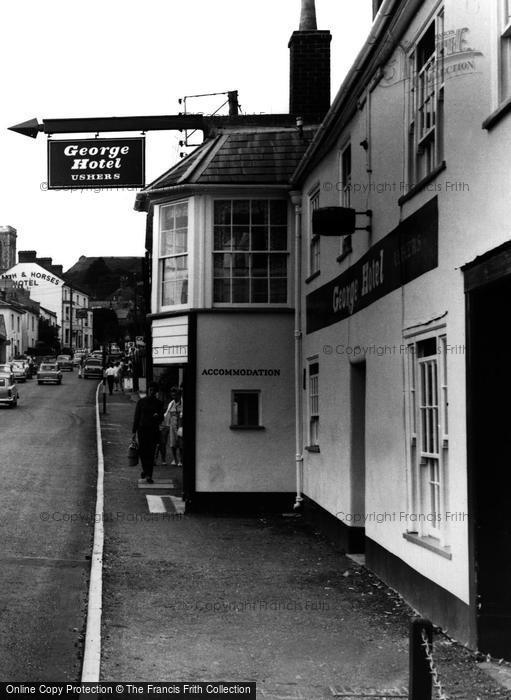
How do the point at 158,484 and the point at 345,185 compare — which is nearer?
the point at 345,185

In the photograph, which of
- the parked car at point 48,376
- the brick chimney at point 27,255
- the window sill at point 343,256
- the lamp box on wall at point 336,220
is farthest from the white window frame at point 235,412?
the brick chimney at point 27,255

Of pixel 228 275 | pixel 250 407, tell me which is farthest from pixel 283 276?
pixel 250 407

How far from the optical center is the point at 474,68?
23.8ft

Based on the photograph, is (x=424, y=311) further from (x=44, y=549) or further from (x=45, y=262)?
(x=45, y=262)

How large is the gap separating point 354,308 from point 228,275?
514 centimetres

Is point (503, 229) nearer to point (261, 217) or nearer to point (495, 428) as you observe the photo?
point (495, 428)

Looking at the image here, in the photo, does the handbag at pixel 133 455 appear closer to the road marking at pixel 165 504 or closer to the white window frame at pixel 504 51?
the road marking at pixel 165 504

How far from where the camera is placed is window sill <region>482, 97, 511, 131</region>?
641 centimetres

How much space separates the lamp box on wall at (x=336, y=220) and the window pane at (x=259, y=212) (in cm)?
561

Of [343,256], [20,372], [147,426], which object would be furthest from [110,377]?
[343,256]

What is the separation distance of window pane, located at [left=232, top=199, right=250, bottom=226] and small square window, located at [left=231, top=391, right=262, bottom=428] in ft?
9.85

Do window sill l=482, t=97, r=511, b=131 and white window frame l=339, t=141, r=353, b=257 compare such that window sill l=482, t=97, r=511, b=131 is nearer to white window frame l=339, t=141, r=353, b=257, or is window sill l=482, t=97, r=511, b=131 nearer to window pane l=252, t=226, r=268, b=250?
white window frame l=339, t=141, r=353, b=257

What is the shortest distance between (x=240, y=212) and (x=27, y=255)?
10228 cm

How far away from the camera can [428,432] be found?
28.4 feet
